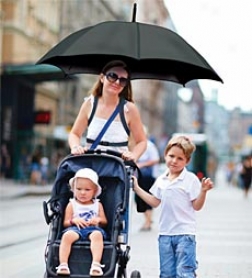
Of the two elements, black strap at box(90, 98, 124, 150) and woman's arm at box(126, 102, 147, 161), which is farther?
woman's arm at box(126, 102, 147, 161)

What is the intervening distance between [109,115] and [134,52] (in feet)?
1.75

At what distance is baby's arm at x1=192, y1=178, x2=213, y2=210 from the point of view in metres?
5.73

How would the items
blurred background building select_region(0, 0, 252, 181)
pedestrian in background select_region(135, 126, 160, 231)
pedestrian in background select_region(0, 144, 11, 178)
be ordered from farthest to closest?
blurred background building select_region(0, 0, 252, 181) → pedestrian in background select_region(0, 144, 11, 178) → pedestrian in background select_region(135, 126, 160, 231)

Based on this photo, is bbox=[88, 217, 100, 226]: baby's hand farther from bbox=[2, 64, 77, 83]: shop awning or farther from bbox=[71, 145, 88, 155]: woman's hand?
bbox=[2, 64, 77, 83]: shop awning

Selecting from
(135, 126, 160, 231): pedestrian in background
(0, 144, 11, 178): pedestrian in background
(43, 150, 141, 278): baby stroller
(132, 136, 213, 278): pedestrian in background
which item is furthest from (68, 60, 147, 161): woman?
(0, 144, 11, 178): pedestrian in background

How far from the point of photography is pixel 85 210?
5.63 metres

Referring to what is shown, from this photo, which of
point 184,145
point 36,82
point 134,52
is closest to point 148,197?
point 184,145

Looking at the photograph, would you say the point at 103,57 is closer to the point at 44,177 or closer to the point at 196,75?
the point at 196,75

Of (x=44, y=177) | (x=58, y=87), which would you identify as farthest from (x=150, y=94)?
(x=44, y=177)

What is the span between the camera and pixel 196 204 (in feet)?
19.5

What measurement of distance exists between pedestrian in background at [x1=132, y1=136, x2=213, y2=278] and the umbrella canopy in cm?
74

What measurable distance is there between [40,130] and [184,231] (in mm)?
38387

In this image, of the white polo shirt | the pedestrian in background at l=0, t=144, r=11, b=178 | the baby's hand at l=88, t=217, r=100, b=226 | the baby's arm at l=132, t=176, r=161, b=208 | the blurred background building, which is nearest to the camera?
the baby's hand at l=88, t=217, r=100, b=226

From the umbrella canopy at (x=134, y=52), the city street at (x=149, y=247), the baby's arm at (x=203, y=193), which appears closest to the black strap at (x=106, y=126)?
the umbrella canopy at (x=134, y=52)
